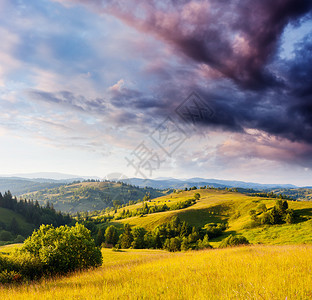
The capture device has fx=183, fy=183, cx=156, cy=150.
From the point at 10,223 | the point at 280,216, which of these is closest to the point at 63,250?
the point at 280,216

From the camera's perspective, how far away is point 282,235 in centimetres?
4994

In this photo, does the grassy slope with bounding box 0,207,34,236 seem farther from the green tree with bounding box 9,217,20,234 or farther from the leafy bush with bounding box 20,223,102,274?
the leafy bush with bounding box 20,223,102,274

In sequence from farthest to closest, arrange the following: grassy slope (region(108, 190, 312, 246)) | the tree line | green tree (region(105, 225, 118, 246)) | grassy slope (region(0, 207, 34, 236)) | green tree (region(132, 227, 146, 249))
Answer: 1. the tree line
2. grassy slope (region(0, 207, 34, 236))
3. green tree (region(105, 225, 118, 246))
4. green tree (region(132, 227, 146, 249))
5. grassy slope (region(108, 190, 312, 246))

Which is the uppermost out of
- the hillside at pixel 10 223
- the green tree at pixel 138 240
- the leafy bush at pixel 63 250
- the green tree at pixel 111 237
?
the leafy bush at pixel 63 250

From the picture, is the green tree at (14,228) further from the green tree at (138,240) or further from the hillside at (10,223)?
the green tree at (138,240)

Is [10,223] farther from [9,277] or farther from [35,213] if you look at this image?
[9,277]

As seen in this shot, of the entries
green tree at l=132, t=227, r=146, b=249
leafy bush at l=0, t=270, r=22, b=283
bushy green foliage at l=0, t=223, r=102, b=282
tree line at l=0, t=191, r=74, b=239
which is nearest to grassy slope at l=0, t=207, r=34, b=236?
tree line at l=0, t=191, r=74, b=239

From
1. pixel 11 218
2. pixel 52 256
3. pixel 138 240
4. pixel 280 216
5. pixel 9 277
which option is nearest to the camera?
pixel 9 277

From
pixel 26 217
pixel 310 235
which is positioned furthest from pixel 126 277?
pixel 26 217

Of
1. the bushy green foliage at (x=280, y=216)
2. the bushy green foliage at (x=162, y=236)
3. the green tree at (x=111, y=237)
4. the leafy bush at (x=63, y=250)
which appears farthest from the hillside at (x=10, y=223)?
the bushy green foliage at (x=280, y=216)

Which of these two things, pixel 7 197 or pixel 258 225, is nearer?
pixel 258 225

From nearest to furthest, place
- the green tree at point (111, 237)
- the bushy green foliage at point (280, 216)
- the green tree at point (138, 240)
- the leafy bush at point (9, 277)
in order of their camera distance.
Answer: the leafy bush at point (9, 277) → the bushy green foliage at point (280, 216) → the green tree at point (138, 240) → the green tree at point (111, 237)

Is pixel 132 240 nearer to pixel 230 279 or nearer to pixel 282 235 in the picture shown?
pixel 282 235

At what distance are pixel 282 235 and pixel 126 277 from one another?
58.0 meters
